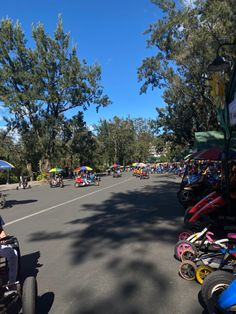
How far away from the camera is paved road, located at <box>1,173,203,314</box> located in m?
4.41

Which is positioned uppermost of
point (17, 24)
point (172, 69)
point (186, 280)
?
point (17, 24)

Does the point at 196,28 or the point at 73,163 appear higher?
the point at 196,28

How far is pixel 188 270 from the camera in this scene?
5.20 meters

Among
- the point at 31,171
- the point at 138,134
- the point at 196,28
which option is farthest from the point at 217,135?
the point at 138,134

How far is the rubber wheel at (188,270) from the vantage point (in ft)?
16.8

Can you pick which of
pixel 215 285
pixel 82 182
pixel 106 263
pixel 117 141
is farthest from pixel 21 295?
pixel 117 141

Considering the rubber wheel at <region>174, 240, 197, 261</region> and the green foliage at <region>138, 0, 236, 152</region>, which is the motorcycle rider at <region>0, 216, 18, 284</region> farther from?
the green foliage at <region>138, 0, 236, 152</region>

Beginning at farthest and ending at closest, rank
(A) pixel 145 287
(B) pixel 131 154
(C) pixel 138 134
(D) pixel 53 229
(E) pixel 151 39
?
(C) pixel 138 134, (B) pixel 131 154, (E) pixel 151 39, (D) pixel 53 229, (A) pixel 145 287

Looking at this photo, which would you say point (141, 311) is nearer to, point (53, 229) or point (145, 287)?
point (145, 287)

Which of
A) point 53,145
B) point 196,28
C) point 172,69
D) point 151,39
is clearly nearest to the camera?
point 196,28

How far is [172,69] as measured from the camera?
3462 centimetres

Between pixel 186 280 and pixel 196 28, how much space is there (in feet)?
78.2

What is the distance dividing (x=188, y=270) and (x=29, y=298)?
2528 mm

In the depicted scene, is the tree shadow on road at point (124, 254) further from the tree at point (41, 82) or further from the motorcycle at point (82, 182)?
the tree at point (41, 82)
